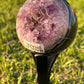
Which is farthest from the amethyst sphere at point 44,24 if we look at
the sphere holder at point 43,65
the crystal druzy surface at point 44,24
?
the sphere holder at point 43,65

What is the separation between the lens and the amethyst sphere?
4.89ft

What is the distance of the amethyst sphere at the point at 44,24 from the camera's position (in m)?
1.49

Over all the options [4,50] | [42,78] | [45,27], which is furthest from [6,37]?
[45,27]

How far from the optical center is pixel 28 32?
5.14 feet

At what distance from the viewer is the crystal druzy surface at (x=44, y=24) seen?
149 cm

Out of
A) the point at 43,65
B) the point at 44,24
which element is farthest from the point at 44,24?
the point at 43,65

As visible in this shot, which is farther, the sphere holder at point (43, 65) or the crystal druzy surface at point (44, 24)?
the sphere holder at point (43, 65)

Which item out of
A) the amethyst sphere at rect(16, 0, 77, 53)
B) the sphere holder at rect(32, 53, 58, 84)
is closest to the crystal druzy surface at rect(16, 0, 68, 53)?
the amethyst sphere at rect(16, 0, 77, 53)

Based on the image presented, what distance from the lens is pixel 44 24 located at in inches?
59.1

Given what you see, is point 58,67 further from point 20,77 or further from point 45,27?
point 45,27

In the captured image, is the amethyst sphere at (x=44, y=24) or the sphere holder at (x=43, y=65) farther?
the sphere holder at (x=43, y=65)

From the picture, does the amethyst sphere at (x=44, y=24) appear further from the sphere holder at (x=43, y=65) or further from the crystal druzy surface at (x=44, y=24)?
the sphere holder at (x=43, y=65)

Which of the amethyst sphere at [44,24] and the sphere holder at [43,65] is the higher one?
the amethyst sphere at [44,24]

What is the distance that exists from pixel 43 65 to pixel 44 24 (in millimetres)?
528
